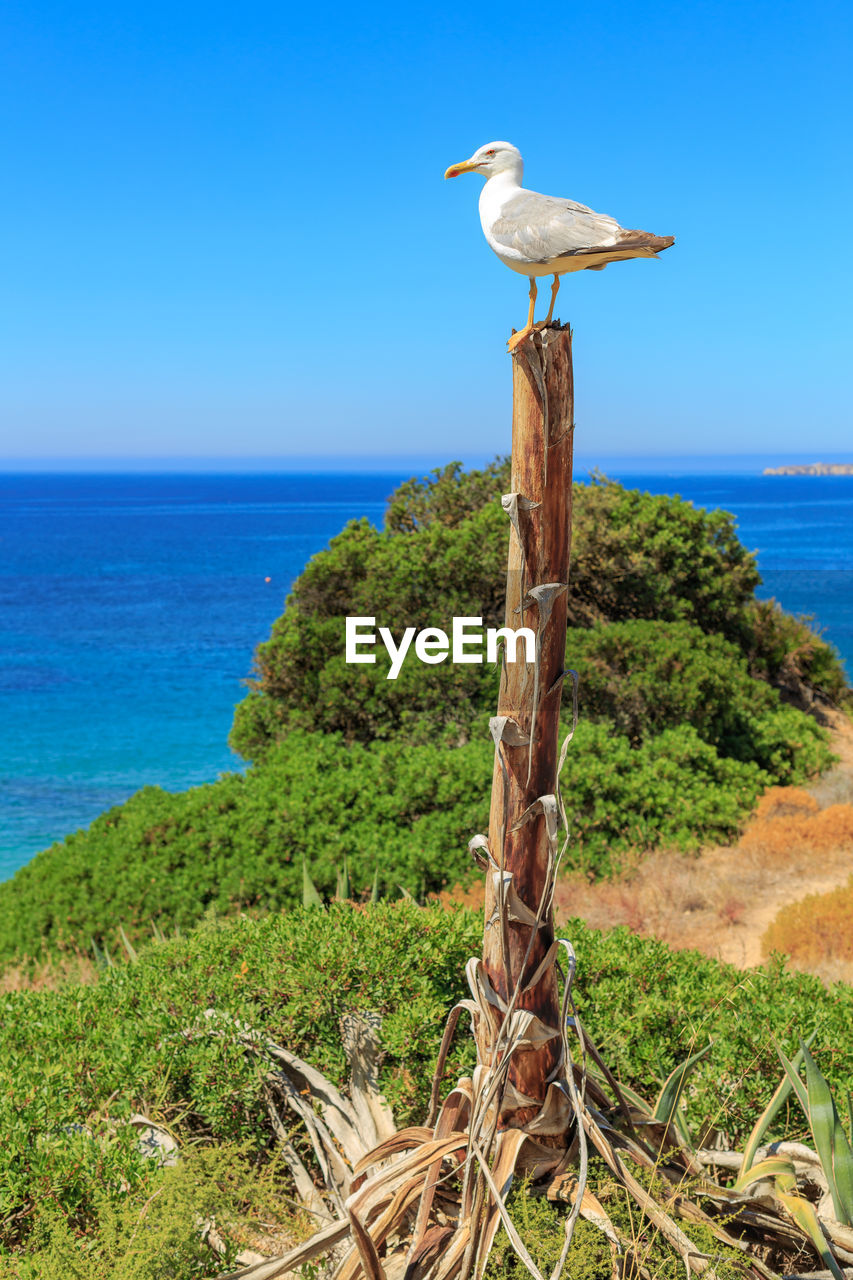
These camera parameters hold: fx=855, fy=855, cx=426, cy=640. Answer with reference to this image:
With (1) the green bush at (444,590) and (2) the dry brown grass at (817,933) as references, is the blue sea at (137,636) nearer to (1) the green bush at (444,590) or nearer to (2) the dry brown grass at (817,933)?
(1) the green bush at (444,590)

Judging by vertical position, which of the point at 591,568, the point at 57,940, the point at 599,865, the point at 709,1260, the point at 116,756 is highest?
the point at 591,568

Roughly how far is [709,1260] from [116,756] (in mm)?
28302

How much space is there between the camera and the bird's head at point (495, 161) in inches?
101

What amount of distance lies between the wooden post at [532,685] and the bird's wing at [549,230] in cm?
22

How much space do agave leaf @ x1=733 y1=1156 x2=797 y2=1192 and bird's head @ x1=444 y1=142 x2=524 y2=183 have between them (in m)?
3.09

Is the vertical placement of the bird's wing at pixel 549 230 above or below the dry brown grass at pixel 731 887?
above

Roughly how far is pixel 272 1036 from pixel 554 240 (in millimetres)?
3483

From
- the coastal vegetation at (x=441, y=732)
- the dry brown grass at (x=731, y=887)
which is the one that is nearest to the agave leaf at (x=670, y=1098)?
the dry brown grass at (x=731, y=887)

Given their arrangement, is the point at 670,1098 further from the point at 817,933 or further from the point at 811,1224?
the point at 817,933

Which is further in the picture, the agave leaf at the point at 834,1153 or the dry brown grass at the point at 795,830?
the dry brown grass at the point at 795,830

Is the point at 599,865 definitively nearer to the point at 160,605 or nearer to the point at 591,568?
the point at 591,568

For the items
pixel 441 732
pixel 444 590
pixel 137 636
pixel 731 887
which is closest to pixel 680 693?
pixel 441 732

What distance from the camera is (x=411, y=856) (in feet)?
31.8

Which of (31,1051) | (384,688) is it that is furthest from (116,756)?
(31,1051)
